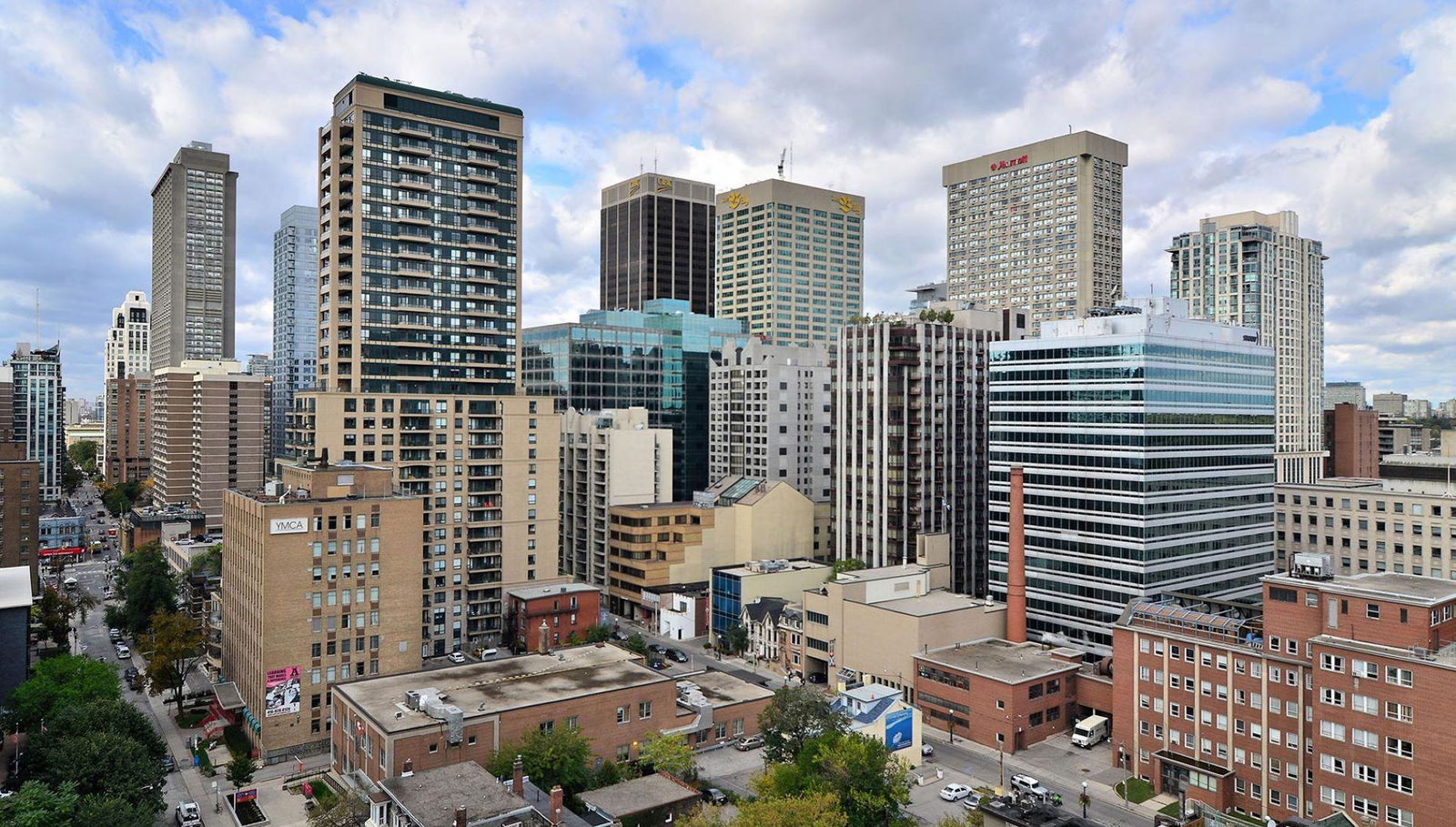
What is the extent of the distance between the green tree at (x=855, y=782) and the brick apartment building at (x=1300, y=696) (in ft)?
87.0

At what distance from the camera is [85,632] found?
5089 inches

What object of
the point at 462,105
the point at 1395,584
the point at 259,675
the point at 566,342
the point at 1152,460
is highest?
the point at 462,105

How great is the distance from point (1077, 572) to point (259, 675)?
261 feet

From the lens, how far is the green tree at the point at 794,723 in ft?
221

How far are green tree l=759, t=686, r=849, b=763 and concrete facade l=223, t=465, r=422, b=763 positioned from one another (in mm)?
35738

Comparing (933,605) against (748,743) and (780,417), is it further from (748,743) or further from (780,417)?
(780,417)

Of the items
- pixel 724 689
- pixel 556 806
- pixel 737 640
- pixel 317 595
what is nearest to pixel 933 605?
pixel 724 689

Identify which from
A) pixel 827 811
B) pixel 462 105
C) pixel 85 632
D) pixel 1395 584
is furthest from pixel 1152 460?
pixel 85 632

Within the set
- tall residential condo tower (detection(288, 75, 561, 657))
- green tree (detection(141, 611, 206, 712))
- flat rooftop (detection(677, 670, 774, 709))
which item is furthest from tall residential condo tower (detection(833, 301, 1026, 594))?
green tree (detection(141, 611, 206, 712))

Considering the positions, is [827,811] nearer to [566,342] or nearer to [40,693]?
[40,693]

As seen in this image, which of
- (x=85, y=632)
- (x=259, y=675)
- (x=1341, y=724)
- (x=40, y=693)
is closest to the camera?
(x=1341, y=724)

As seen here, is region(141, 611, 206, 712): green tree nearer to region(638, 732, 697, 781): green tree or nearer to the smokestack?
region(638, 732, 697, 781): green tree

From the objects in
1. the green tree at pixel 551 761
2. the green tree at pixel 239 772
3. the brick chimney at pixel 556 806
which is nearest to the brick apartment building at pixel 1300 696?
the green tree at pixel 551 761

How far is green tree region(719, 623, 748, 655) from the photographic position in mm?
110250
